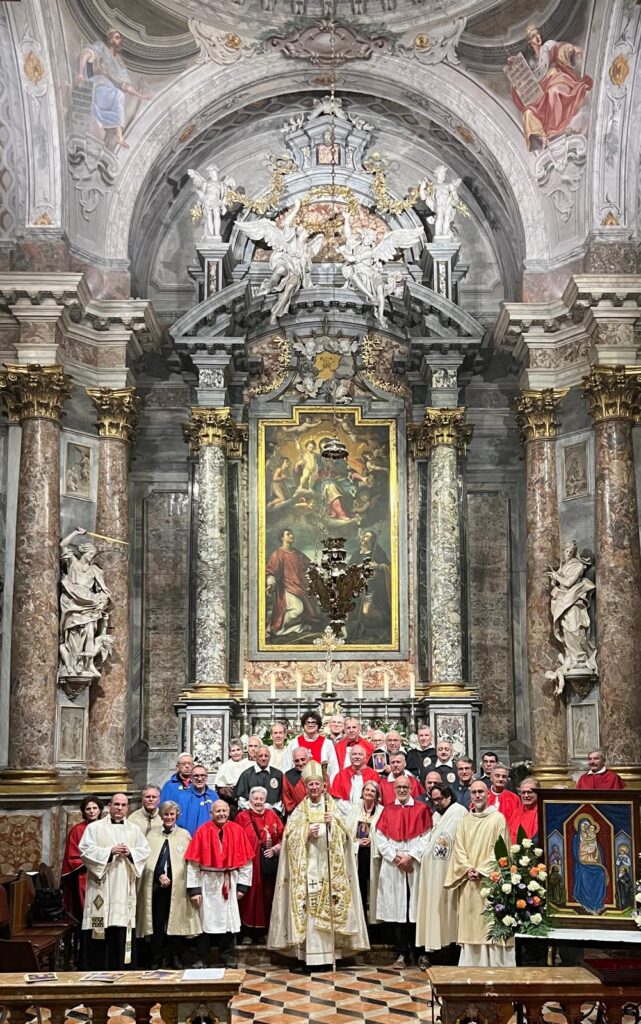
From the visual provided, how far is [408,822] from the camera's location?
12617 mm

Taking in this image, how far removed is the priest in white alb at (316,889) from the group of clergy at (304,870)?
11 millimetres

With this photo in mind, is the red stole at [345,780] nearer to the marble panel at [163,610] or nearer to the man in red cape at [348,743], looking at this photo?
the man in red cape at [348,743]

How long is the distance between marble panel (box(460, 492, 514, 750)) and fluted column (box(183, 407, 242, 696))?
3524 millimetres

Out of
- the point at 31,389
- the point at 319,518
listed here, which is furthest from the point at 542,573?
the point at 31,389

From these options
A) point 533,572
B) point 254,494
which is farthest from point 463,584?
point 254,494

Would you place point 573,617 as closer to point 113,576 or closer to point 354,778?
point 354,778

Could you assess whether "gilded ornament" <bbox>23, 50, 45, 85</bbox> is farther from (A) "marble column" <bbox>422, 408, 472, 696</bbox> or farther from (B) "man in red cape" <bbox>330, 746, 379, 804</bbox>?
(B) "man in red cape" <bbox>330, 746, 379, 804</bbox>

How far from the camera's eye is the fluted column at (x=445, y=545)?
56.0 ft

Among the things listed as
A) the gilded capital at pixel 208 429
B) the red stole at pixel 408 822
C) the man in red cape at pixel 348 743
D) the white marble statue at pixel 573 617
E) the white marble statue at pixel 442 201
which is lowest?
the red stole at pixel 408 822

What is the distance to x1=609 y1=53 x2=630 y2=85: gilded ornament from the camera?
654 inches

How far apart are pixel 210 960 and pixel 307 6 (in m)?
12.5

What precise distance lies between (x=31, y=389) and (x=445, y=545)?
5.86 meters

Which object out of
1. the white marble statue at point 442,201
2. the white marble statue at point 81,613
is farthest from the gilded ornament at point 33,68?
the white marble statue at point 81,613

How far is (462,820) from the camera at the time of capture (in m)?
11.4
